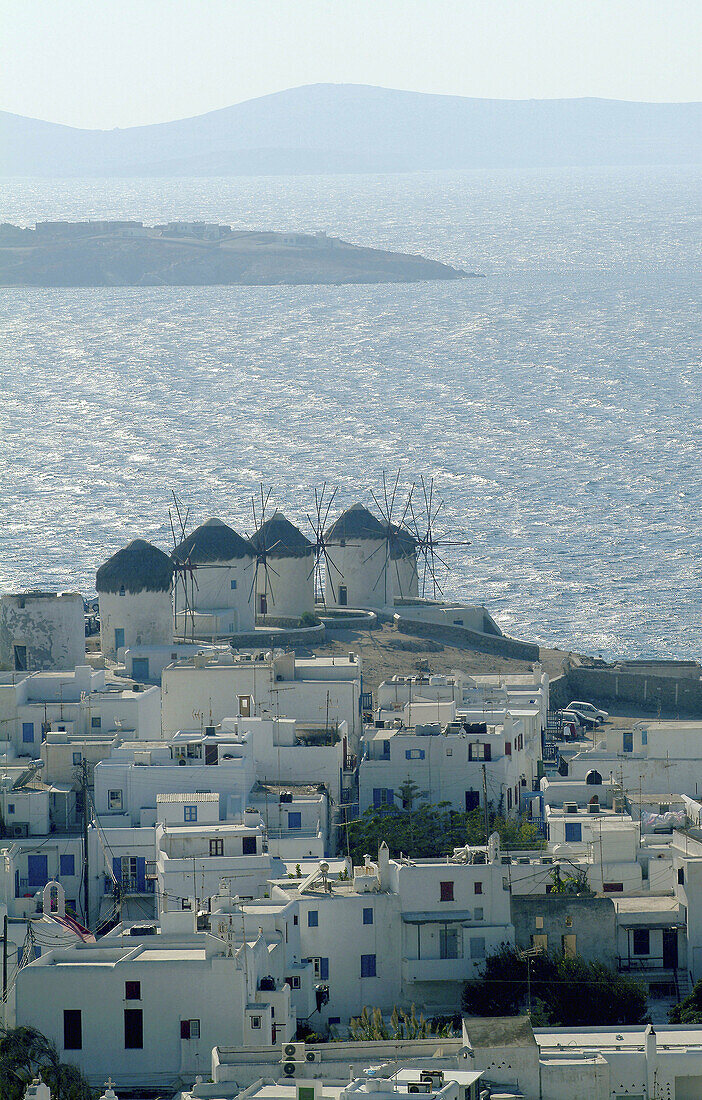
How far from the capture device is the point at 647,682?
71.6 metres

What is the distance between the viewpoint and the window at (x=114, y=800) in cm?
4866

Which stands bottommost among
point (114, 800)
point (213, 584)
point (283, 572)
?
point (114, 800)

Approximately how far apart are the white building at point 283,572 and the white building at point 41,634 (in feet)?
34.6

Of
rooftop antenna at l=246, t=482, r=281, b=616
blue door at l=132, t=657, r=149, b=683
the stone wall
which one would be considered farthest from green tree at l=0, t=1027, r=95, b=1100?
the stone wall

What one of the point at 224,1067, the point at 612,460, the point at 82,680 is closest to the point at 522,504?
the point at 612,460

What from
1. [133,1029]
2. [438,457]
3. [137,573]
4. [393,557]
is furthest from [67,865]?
[438,457]

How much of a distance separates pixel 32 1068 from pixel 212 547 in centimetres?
3857

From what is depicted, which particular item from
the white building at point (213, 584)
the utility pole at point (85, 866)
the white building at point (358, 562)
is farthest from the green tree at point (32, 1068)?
the white building at point (358, 562)

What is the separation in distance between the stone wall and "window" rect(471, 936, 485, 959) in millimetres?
34801

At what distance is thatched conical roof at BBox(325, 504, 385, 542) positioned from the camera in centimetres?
7831

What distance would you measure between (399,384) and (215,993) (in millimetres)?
142184

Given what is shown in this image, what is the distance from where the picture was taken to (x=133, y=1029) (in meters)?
37.0

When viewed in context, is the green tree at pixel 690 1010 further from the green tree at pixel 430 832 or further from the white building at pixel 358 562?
the white building at pixel 358 562

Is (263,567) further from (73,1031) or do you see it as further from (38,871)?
(73,1031)
